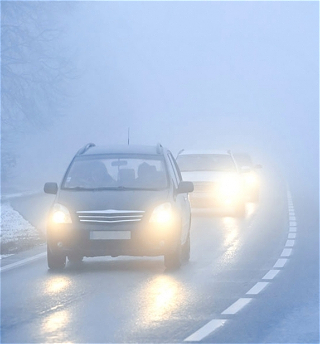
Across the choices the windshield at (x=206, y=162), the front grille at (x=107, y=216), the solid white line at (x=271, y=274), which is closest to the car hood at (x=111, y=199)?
the front grille at (x=107, y=216)

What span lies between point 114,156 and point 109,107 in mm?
70205

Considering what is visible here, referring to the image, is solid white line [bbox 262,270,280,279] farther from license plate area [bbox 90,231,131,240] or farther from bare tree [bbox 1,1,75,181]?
bare tree [bbox 1,1,75,181]

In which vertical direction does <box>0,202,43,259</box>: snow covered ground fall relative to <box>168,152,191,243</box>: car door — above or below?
below

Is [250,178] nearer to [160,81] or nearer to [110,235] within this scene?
[110,235]

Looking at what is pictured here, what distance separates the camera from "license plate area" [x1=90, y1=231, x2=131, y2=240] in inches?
575

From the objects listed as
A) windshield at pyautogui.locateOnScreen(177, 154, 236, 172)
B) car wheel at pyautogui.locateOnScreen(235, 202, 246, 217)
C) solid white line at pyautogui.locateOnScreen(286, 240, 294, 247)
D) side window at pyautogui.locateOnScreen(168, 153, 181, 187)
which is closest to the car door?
side window at pyautogui.locateOnScreen(168, 153, 181, 187)

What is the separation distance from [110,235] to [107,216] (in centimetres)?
26

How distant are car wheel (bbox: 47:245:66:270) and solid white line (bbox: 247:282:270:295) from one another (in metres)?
2.92

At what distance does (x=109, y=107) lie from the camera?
283 feet

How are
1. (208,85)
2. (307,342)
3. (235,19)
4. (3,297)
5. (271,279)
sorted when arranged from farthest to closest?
(235,19), (208,85), (271,279), (3,297), (307,342)

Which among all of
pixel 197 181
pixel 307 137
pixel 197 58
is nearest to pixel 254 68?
pixel 197 58

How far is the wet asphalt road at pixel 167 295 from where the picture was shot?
32.6 feet

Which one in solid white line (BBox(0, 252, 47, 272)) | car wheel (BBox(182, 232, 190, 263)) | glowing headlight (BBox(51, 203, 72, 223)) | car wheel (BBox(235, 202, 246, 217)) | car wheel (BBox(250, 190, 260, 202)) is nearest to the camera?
glowing headlight (BBox(51, 203, 72, 223))

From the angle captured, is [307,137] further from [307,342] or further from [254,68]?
[307,342]
